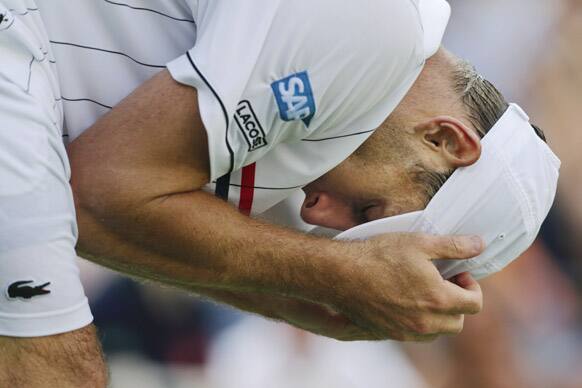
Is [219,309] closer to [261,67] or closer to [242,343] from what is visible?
[242,343]

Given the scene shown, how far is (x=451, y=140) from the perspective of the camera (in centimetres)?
208

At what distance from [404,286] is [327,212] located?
0.25 m

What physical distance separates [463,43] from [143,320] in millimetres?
1187

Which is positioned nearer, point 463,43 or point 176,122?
point 176,122

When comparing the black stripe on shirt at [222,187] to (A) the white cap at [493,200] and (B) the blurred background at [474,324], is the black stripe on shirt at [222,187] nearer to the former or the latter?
(A) the white cap at [493,200]

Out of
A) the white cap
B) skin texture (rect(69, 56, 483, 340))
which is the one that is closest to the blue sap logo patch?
skin texture (rect(69, 56, 483, 340))

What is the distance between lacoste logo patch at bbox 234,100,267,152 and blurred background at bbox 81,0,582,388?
110 centimetres

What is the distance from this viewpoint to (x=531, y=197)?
2113mm

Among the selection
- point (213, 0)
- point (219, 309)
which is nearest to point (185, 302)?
point (219, 309)

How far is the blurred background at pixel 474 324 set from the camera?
286cm

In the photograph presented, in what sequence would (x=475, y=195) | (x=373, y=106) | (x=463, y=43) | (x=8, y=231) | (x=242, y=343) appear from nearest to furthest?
(x=8, y=231) → (x=373, y=106) → (x=475, y=195) → (x=242, y=343) → (x=463, y=43)

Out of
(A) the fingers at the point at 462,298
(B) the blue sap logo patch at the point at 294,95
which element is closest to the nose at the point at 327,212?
(A) the fingers at the point at 462,298

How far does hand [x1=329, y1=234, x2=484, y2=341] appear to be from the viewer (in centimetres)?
201

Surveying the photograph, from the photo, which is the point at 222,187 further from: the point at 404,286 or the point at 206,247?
the point at 404,286
